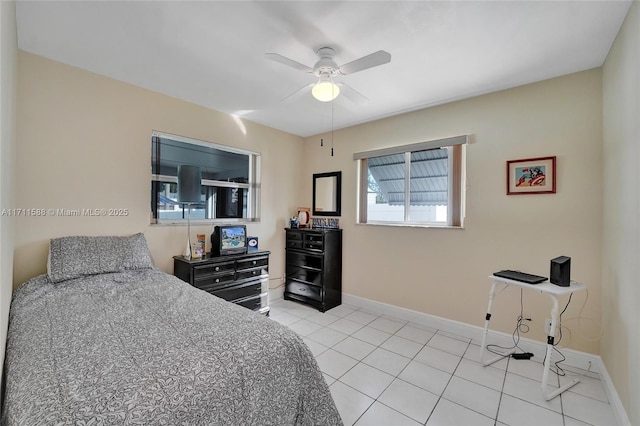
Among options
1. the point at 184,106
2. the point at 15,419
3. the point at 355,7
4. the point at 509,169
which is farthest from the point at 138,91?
the point at 509,169

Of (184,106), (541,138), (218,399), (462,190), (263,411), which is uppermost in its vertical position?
(184,106)

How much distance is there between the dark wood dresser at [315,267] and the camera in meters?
3.68

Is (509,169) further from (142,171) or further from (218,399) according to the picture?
(142,171)

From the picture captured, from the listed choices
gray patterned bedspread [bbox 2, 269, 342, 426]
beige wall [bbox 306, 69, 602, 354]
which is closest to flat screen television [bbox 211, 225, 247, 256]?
gray patterned bedspread [bbox 2, 269, 342, 426]

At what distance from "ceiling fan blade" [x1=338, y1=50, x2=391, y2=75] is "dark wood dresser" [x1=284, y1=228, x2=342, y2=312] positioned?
2.18m

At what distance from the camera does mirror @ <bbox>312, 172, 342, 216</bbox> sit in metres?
4.03

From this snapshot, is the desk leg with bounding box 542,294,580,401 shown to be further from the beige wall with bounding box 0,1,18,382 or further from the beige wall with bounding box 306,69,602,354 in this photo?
the beige wall with bounding box 0,1,18,382

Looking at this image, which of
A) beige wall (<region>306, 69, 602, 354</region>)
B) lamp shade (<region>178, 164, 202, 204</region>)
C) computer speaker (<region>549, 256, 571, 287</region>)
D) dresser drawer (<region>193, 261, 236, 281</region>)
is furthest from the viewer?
lamp shade (<region>178, 164, 202, 204</region>)

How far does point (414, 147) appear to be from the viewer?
3.26 meters

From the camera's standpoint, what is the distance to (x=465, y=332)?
288 cm

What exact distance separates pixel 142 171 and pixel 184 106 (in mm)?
889

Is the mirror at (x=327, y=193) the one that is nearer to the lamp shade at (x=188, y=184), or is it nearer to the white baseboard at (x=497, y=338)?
the white baseboard at (x=497, y=338)

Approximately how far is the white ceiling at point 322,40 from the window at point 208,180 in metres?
0.65

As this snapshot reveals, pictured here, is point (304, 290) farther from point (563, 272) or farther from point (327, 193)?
point (563, 272)
